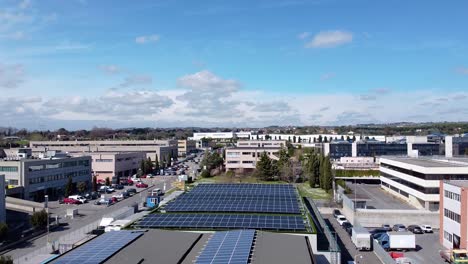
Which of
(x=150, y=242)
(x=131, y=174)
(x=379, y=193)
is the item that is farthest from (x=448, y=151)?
(x=150, y=242)

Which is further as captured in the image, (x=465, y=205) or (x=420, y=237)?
(x=420, y=237)

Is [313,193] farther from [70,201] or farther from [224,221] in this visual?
[224,221]

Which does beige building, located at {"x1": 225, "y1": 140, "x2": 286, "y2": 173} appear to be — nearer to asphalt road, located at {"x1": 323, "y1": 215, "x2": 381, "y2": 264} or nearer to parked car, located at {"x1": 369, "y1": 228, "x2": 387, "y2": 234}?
parked car, located at {"x1": 369, "y1": 228, "x2": 387, "y2": 234}

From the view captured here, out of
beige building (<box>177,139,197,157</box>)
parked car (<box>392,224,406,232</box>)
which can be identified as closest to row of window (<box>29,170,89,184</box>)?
parked car (<box>392,224,406,232</box>)

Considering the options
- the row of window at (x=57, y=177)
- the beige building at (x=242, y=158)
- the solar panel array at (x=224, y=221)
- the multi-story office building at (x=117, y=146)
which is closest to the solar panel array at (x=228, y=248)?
the solar panel array at (x=224, y=221)

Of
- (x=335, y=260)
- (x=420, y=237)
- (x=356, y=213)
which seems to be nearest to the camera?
(x=335, y=260)

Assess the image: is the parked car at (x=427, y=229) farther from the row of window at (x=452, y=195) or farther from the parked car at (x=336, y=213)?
the parked car at (x=336, y=213)

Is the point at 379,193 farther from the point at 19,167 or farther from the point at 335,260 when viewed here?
the point at 19,167
